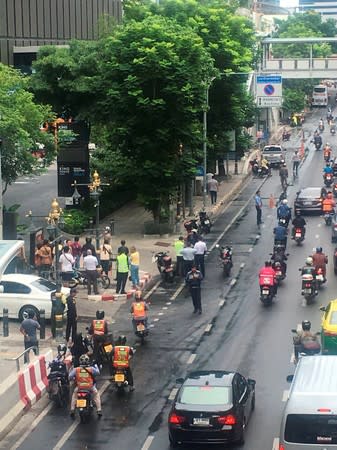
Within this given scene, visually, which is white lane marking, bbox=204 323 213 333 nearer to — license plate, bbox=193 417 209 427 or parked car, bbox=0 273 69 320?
parked car, bbox=0 273 69 320

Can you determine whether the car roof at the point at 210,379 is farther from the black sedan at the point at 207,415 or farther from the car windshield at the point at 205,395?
the car windshield at the point at 205,395

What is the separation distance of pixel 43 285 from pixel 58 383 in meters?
8.75

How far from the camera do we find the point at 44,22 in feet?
256

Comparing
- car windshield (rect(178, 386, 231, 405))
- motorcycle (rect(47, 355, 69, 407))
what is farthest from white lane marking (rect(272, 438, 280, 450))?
motorcycle (rect(47, 355, 69, 407))

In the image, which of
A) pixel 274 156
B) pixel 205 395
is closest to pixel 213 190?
pixel 274 156

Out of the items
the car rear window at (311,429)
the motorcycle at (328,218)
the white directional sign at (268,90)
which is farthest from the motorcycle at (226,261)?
the white directional sign at (268,90)

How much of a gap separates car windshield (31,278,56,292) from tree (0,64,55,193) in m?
9.80

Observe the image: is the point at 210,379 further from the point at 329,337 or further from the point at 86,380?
Answer: the point at 329,337

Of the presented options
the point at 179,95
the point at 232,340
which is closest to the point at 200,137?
the point at 179,95

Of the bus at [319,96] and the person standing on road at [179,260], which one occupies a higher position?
the bus at [319,96]

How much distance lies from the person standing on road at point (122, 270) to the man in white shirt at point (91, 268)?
2.47ft

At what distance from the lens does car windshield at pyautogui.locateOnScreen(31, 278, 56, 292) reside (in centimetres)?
3312

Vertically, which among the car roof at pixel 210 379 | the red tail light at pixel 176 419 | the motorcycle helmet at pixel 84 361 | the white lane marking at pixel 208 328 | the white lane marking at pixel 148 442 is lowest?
the white lane marking at pixel 148 442

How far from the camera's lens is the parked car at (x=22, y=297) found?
107ft
